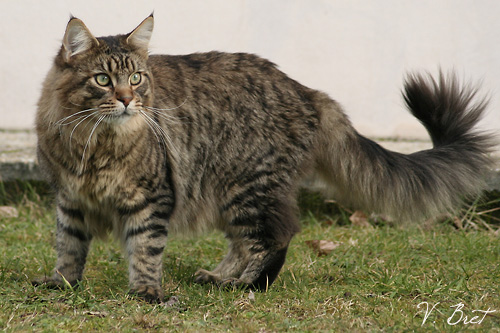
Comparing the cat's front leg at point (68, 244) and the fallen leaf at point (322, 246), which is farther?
the fallen leaf at point (322, 246)

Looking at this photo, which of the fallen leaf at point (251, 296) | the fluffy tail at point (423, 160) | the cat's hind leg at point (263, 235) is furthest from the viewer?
the fluffy tail at point (423, 160)

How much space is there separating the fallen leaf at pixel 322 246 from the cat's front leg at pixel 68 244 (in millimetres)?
1472

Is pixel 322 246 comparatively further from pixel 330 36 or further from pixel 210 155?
pixel 330 36

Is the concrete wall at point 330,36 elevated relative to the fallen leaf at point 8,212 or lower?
elevated

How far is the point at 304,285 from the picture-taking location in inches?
134

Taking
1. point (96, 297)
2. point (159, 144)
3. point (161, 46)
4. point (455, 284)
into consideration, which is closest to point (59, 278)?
point (96, 297)

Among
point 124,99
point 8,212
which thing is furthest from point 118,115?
point 8,212

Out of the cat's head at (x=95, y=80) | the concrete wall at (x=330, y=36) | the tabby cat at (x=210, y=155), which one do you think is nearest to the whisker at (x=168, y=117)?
the tabby cat at (x=210, y=155)

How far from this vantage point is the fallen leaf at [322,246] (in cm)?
414

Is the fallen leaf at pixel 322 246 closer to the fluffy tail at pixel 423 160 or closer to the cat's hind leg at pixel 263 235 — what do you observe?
the fluffy tail at pixel 423 160

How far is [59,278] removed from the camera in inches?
135

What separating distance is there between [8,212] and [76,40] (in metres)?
2.11
